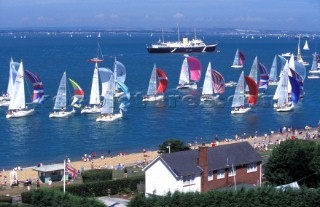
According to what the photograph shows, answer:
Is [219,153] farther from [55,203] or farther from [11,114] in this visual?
[11,114]

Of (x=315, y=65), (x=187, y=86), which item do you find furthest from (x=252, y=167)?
(x=315, y=65)

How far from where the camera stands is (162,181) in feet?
124

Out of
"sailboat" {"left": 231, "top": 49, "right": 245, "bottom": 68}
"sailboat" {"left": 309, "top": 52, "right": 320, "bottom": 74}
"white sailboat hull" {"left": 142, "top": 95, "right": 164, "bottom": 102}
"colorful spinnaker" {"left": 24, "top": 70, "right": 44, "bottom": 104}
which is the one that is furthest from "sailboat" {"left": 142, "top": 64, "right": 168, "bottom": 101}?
"sailboat" {"left": 231, "top": 49, "right": 245, "bottom": 68}

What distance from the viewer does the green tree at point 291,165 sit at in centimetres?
3962

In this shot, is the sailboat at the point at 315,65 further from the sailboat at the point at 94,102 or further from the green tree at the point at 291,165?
the green tree at the point at 291,165

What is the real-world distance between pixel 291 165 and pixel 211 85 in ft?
197

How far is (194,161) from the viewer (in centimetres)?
3841

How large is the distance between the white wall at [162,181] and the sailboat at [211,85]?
61.2 m

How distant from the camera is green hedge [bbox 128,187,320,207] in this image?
3092 cm

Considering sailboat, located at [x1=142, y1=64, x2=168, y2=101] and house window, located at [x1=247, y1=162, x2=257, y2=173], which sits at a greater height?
house window, located at [x1=247, y1=162, x2=257, y2=173]

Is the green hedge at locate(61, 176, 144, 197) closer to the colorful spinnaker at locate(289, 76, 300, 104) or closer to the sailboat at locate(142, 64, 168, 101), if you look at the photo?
the colorful spinnaker at locate(289, 76, 300, 104)

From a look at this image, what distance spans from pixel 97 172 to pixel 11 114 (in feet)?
144

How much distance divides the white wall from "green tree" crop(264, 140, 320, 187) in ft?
16.0

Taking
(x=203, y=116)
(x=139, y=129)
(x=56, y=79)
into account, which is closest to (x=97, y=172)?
(x=139, y=129)
